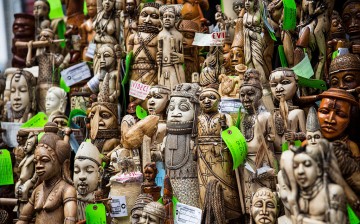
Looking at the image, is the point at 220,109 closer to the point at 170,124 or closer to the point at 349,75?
the point at 170,124

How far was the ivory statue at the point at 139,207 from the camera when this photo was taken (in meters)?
4.04

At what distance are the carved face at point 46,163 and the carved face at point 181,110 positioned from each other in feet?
2.13

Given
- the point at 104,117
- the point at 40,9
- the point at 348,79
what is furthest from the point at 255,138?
the point at 40,9

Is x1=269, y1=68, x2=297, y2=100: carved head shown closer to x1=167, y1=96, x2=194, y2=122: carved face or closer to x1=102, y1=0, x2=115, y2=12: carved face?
x1=167, y1=96, x2=194, y2=122: carved face

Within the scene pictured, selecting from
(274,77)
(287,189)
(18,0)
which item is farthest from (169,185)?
(18,0)

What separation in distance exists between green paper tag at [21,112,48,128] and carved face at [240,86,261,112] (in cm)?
176

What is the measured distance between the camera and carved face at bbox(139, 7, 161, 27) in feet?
16.9

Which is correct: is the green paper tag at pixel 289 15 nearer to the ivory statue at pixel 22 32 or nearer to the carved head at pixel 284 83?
the carved head at pixel 284 83

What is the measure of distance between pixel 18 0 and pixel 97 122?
2967mm

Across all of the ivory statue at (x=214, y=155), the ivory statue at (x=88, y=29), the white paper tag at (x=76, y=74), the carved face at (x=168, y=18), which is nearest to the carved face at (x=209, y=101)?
the ivory statue at (x=214, y=155)

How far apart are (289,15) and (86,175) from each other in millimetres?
1373

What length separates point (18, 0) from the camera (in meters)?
7.64

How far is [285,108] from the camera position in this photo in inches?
167

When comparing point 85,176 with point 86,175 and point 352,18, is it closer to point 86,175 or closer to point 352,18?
point 86,175
